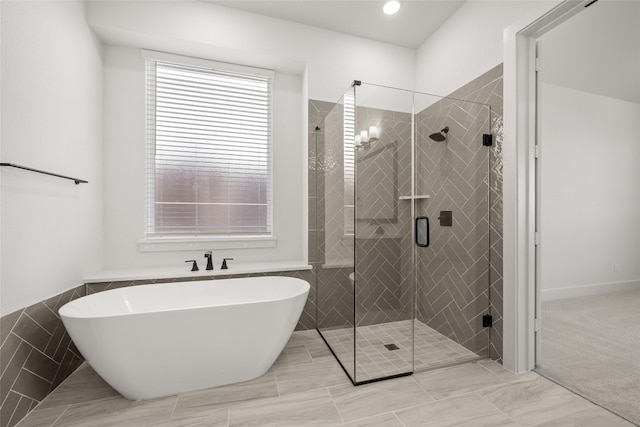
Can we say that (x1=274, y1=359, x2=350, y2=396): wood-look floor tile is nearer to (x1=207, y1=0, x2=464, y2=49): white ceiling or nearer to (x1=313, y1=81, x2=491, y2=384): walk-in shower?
(x1=313, y1=81, x2=491, y2=384): walk-in shower

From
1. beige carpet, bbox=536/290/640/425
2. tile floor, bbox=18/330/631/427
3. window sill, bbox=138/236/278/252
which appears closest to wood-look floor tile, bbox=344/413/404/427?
tile floor, bbox=18/330/631/427

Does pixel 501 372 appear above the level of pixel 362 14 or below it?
below

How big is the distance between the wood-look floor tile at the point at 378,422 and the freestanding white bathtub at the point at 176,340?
0.67 meters

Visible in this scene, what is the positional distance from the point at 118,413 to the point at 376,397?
1.47m

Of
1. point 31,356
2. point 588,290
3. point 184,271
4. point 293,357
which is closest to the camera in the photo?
point 31,356

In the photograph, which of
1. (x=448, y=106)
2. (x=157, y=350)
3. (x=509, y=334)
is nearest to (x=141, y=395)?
(x=157, y=350)

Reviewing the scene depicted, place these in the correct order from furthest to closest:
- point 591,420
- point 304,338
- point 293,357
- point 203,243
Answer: point 203,243, point 304,338, point 293,357, point 591,420

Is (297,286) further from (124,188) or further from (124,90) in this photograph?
(124,90)

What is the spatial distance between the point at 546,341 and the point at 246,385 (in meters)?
→ 2.50

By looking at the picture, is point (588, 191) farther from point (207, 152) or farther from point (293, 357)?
point (207, 152)

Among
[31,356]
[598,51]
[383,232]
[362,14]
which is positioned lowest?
[31,356]

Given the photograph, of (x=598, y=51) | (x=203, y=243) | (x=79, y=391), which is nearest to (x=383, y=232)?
(x=203, y=243)

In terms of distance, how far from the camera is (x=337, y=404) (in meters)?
1.64

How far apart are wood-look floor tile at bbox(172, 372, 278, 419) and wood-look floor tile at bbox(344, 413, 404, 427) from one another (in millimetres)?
533
